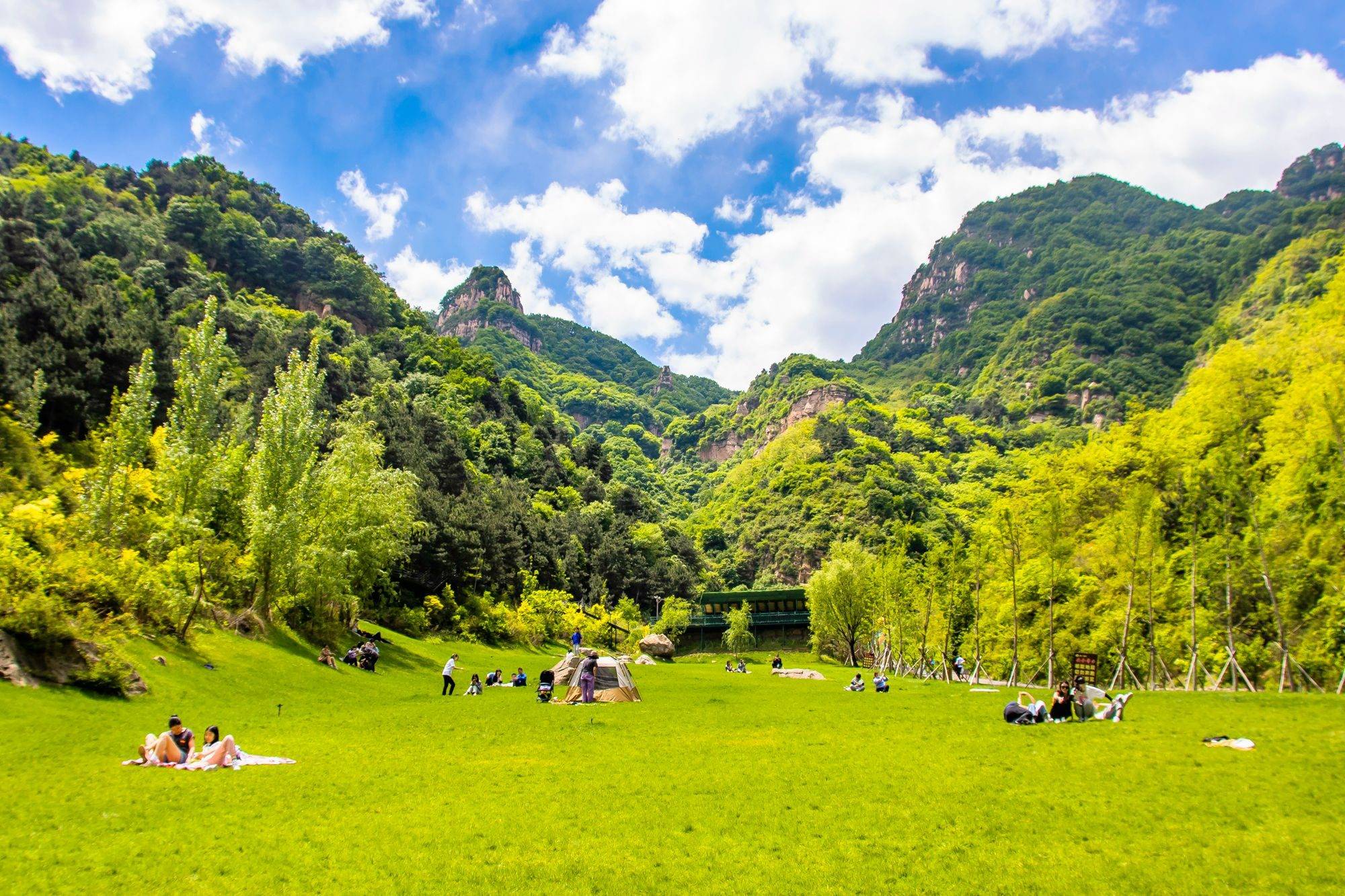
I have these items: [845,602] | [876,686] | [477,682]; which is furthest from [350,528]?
[845,602]

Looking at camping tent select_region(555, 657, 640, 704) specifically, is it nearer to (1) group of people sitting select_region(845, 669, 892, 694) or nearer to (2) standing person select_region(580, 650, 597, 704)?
(2) standing person select_region(580, 650, 597, 704)

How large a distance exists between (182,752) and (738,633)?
81.7 m

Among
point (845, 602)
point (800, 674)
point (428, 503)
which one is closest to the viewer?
point (800, 674)

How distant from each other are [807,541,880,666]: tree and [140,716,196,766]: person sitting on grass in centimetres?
Result: 6058

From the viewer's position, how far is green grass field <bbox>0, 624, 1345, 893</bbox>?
9.10 metres

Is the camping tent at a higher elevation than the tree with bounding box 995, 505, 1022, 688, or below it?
below

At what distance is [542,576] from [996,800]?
2876 inches

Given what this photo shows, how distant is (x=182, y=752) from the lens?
580 inches

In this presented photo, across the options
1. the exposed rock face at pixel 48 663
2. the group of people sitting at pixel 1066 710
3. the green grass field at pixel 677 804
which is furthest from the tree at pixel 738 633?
the exposed rock face at pixel 48 663

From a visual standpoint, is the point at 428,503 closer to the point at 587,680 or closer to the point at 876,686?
the point at 587,680

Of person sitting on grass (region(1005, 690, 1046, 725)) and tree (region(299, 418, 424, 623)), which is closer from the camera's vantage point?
person sitting on grass (region(1005, 690, 1046, 725))

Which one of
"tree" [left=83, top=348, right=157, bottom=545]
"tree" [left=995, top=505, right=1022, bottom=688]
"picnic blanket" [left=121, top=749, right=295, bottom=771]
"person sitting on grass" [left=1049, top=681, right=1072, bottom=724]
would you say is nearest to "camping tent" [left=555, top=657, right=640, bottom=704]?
"picnic blanket" [left=121, top=749, right=295, bottom=771]

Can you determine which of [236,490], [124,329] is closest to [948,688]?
[236,490]

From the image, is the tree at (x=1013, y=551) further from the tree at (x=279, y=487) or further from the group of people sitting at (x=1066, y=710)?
the tree at (x=279, y=487)
